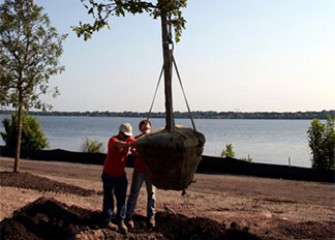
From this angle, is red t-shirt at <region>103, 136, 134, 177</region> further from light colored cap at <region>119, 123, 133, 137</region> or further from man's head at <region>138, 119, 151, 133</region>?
man's head at <region>138, 119, 151, 133</region>

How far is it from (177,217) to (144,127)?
2.09 meters

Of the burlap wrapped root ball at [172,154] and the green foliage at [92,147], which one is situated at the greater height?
the burlap wrapped root ball at [172,154]

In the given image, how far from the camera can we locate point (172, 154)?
5.65m

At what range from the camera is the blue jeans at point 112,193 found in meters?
8.29

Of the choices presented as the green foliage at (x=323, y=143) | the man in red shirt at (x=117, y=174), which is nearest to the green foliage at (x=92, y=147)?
the green foliage at (x=323, y=143)

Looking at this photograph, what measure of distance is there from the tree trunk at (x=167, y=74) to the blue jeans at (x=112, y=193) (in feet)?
9.00

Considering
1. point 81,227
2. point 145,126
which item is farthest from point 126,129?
point 81,227

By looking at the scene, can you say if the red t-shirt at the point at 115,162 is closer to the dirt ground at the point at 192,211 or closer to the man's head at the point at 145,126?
the man's head at the point at 145,126

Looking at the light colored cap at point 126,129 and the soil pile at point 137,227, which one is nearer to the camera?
the light colored cap at point 126,129

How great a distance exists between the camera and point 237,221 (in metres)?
9.54

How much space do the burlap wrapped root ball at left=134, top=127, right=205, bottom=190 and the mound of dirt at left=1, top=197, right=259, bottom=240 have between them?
2.81m

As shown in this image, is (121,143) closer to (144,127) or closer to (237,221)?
(144,127)

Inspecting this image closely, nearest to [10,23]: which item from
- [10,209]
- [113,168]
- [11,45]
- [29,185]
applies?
[11,45]

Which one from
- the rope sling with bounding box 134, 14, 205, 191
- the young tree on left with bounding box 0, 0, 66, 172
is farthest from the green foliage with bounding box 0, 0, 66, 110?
the rope sling with bounding box 134, 14, 205, 191
